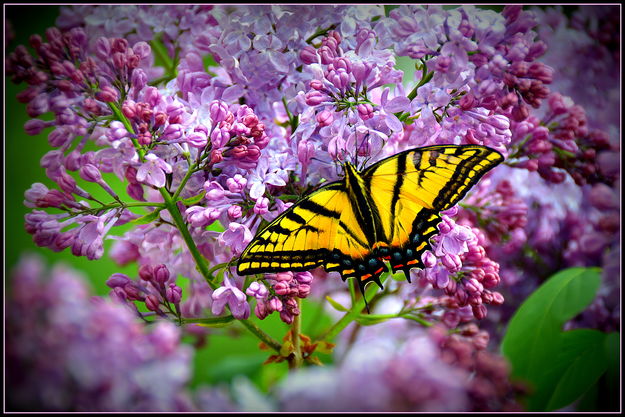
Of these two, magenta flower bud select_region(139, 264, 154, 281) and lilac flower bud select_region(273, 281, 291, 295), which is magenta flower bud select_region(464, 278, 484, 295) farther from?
magenta flower bud select_region(139, 264, 154, 281)

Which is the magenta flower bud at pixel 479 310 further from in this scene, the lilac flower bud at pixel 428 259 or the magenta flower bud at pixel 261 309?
the magenta flower bud at pixel 261 309

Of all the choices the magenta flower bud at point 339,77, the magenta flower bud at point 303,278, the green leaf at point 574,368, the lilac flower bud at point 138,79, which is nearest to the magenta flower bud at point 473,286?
the green leaf at point 574,368

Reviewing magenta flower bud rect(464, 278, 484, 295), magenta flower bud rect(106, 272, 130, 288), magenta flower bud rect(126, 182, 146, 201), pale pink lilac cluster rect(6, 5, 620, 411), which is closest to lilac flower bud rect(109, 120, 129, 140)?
pale pink lilac cluster rect(6, 5, 620, 411)

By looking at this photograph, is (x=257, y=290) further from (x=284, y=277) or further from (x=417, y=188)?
(x=417, y=188)

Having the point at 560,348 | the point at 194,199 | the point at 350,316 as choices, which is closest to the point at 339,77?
the point at 194,199

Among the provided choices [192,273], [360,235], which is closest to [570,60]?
[360,235]
